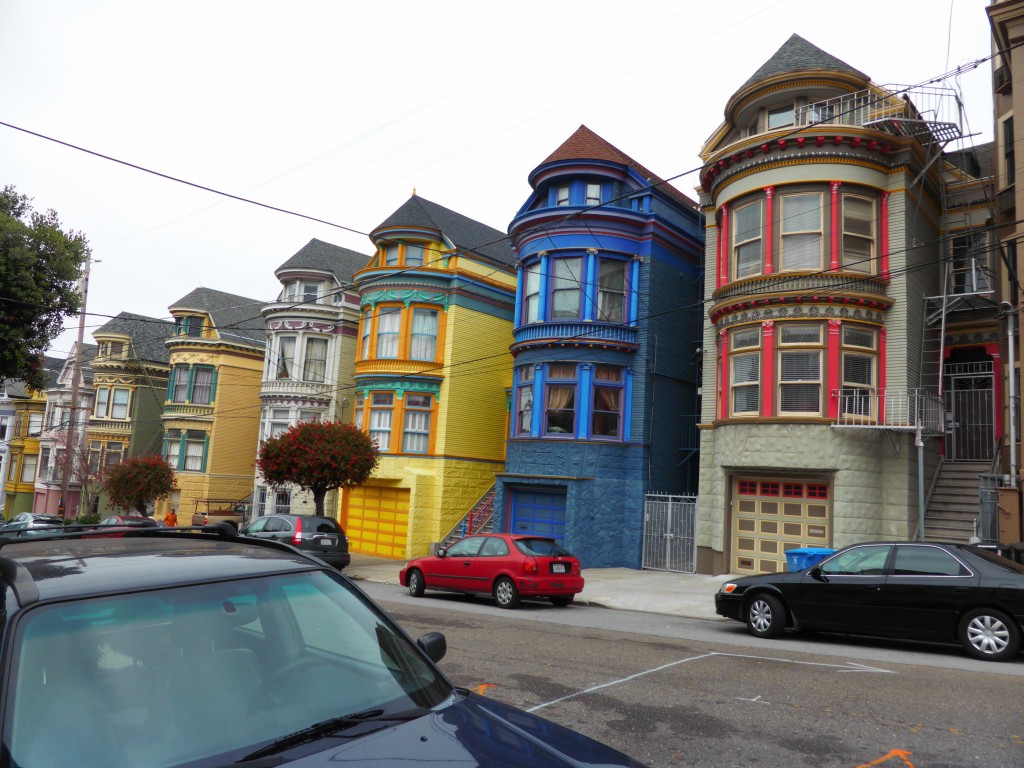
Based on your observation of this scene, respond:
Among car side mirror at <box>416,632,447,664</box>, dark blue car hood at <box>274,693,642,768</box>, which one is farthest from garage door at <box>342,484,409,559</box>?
dark blue car hood at <box>274,693,642,768</box>

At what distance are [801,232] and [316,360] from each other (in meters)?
22.3

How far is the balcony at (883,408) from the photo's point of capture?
60.6 ft

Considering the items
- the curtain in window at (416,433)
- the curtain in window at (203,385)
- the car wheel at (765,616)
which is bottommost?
the car wheel at (765,616)

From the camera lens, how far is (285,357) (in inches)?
1385

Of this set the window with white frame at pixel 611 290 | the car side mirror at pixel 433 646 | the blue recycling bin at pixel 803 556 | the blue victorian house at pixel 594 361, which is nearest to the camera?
the car side mirror at pixel 433 646

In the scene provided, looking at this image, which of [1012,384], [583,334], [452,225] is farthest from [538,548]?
[452,225]

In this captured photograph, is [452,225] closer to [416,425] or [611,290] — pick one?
[416,425]

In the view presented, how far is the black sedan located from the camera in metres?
9.78

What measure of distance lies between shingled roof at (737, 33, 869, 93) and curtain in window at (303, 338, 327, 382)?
68.4 ft

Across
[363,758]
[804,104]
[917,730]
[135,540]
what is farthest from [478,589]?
[804,104]

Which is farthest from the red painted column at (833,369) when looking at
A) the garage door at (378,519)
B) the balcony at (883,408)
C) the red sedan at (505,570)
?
the garage door at (378,519)

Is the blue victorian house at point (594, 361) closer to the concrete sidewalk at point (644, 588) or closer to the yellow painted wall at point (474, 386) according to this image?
the concrete sidewalk at point (644, 588)

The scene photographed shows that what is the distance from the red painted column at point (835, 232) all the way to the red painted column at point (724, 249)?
2776 millimetres

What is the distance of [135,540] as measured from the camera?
3.93 m
